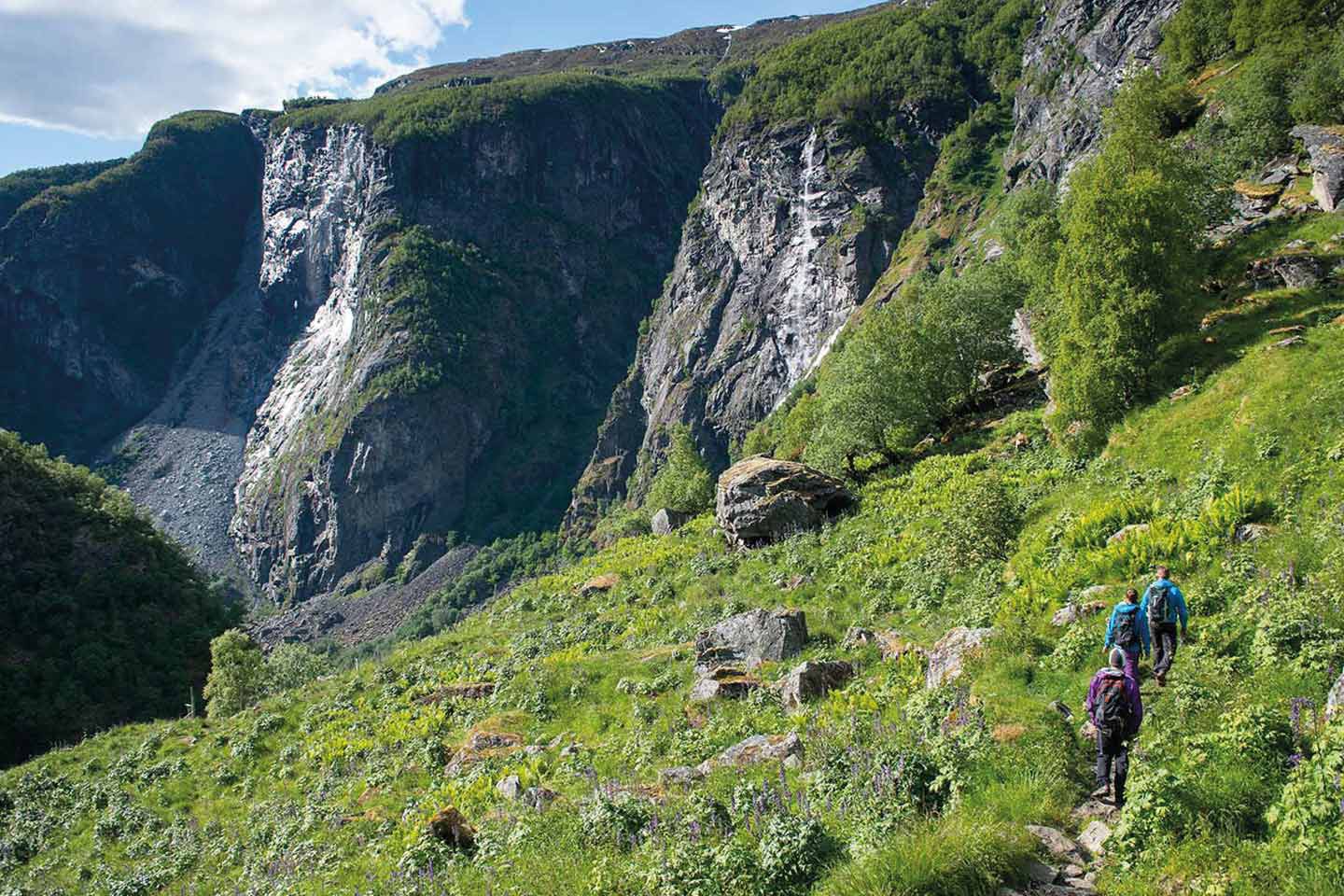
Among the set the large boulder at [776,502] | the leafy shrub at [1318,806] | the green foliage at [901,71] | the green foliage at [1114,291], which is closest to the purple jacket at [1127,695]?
the leafy shrub at [1318,806]

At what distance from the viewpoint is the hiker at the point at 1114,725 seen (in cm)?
844

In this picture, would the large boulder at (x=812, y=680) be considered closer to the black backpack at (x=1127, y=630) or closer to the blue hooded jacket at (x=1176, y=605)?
the black backpack at (x=1127, y=630)

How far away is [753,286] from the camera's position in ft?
511

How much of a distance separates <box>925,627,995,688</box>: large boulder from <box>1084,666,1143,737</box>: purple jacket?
11.9ft

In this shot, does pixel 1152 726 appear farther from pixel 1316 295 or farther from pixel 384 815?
pixel 1316 295

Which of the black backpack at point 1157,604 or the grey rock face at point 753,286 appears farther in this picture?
the grey rock face at point 753,286

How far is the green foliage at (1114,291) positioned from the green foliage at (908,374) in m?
12.0

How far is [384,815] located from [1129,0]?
12370 cm

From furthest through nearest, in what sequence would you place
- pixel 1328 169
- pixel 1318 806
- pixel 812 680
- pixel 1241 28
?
pixel 1241 28 → pixel 1328 169 → pixel 812 680 → pixel 1318 806

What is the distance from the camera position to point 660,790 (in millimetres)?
11555

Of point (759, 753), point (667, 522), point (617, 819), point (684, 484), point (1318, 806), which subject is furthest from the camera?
point (684, 484)

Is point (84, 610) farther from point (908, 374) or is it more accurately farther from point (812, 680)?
point (812, 680)

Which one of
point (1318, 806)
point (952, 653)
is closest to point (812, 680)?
point (952, 653)

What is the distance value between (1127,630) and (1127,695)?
248cm
